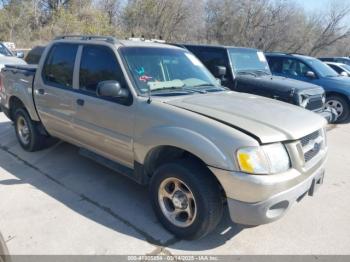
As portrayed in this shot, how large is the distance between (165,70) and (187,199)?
5.15 ft

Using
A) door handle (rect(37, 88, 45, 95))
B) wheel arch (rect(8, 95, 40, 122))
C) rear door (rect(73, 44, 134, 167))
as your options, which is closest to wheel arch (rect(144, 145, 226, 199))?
rear door (rect(73, 44, 134, 167))

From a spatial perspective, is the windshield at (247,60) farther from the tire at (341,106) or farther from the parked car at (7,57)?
the parked car at (7,57)

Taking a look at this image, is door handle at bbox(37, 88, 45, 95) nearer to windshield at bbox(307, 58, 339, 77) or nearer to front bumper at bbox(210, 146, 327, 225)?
front bumper at bbox(210, 146, 327, 225)

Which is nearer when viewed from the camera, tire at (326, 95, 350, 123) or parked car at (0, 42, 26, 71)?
tire at (326, 95, 350, 123)

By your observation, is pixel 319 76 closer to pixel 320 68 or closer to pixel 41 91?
pixel 320 68

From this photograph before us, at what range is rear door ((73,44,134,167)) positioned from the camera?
346 centimetres

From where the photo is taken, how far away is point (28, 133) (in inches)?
205

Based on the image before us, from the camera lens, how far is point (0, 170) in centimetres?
457

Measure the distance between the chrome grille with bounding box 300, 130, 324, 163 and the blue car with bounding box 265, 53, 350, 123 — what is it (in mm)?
6185

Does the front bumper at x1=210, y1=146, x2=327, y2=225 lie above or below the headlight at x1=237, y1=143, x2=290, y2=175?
below

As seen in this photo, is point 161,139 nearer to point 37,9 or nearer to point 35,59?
point 35,59

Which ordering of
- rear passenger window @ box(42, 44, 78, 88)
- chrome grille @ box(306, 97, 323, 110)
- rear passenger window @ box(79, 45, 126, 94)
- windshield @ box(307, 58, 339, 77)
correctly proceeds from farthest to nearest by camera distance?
windshield @ box(307, 58, 339, 77) → chrome grille @ box(306, 97, 323, 110) → rear passenger window @ box(42, 44, 78, 88) → rear passenger window @ box(79, 45, 126, 94)

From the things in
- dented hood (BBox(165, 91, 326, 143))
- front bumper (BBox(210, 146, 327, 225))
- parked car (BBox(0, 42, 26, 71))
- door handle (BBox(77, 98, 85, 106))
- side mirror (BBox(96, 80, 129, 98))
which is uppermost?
side mirror (BBox(96, 80, 129, 98))

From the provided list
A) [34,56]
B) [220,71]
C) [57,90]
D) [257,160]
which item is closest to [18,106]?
[57,90]
